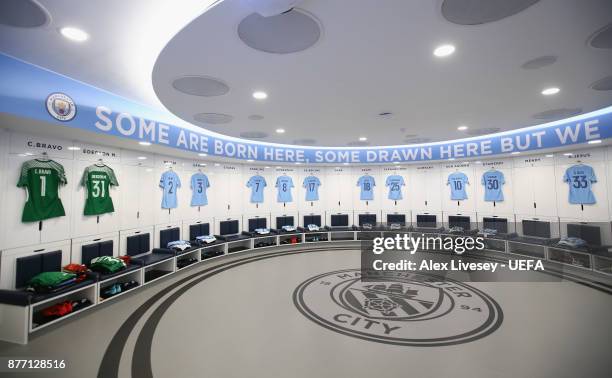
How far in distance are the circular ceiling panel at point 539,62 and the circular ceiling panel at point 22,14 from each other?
4510 millimetres

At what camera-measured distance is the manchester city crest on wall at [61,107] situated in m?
3.16

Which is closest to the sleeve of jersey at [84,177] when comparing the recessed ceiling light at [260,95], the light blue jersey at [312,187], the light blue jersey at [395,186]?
the recessed ceiling light at [260,95]

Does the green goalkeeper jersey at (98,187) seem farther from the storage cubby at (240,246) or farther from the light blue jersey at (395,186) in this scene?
the light blue jersey at (395,186)

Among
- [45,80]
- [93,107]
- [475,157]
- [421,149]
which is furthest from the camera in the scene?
[421,149]

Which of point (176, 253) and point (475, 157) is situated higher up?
point (475, 157)

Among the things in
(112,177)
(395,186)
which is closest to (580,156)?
(395,186)

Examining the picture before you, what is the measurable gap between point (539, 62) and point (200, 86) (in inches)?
150

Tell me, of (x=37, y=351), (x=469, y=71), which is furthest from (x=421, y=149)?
(x=37, y=351)

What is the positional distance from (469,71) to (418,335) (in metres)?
3.16

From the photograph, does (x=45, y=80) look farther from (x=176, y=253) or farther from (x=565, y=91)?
(x=565, y=91)

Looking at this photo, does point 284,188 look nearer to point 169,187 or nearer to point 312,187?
point 312,187

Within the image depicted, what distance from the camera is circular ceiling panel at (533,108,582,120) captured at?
4.26 meters

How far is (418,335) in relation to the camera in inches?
123

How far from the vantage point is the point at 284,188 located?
29.5 ft
